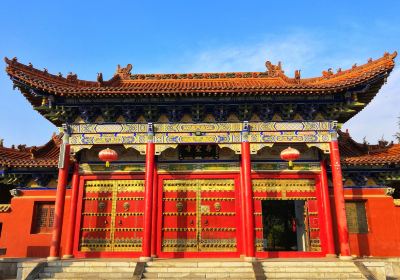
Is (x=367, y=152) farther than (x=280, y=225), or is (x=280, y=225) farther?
(x=280, y=225)

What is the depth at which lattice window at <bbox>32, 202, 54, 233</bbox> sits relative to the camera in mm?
12609

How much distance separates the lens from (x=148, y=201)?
10.7 m

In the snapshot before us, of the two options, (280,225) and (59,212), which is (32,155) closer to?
(59,212)

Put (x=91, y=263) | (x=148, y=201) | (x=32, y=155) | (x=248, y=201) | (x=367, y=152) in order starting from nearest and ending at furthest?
(x=91, y=263) < (x=248, y=201) < (x=148, y=201) < (x=32, y=155) < (x=367, y=152)

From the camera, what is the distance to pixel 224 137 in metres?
11.5

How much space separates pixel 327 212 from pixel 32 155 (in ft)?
38.1

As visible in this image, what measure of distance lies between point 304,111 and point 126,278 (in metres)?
8.01

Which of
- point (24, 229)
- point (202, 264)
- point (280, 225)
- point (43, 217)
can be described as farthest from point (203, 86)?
point (280, 225)

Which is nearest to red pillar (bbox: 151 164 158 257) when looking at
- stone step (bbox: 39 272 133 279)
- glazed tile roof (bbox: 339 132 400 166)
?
stone step (bbox: 39 272 133 279)

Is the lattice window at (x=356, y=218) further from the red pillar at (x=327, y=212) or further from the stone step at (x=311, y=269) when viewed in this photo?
the stone step at (x=311, y=269)

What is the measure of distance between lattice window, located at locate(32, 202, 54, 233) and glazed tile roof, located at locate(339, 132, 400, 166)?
37.6ft

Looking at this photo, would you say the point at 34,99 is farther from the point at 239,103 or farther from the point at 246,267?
the point at 246,267

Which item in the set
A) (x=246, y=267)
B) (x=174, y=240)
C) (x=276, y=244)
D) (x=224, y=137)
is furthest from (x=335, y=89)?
(x=276, y=244)

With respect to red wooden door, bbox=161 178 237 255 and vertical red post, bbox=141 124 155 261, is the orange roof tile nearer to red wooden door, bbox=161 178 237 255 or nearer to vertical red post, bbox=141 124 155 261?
red wooden door, bbox=161 178 237 255
